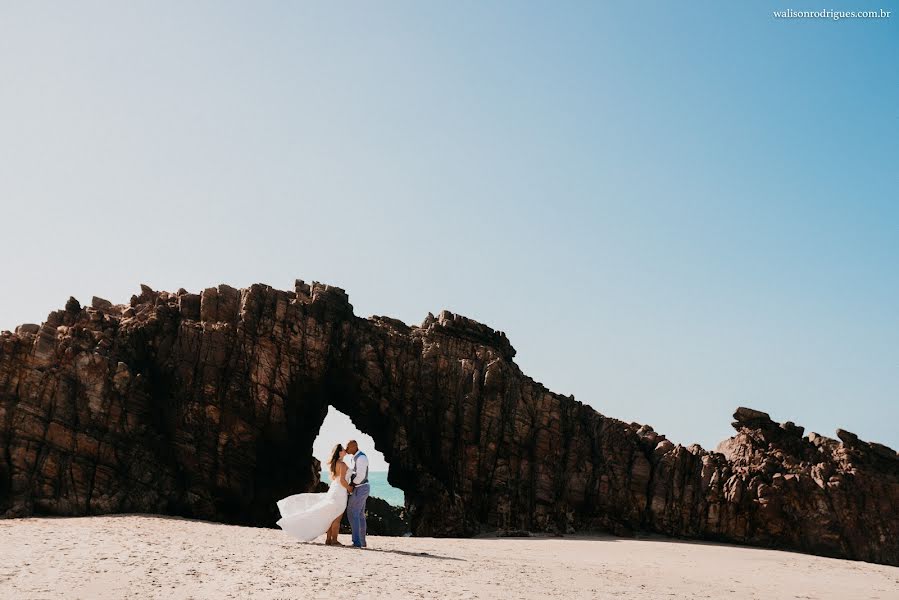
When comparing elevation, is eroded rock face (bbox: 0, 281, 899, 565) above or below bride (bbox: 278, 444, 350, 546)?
above

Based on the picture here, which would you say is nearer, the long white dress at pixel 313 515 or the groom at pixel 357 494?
the long white dress at pixel 313 515

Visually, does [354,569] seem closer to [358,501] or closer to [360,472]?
[360,472]

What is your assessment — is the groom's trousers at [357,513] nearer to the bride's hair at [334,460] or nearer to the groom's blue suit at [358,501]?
the groom's blue suit at [358,501]

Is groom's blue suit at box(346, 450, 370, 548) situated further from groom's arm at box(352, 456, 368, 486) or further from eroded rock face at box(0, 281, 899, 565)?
eroded rock face at box(0, 281, 899, 565)

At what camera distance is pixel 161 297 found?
33344 mm

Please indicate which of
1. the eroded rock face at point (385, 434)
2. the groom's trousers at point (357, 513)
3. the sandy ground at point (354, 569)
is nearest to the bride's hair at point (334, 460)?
the groom's trousers at point (357, 513)

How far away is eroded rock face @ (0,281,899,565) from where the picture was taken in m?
29.0

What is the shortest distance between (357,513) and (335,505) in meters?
0.78

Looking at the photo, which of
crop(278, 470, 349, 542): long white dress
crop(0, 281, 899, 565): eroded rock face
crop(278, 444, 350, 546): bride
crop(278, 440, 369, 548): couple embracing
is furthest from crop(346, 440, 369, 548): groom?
crop(0, 281, 899, 565): eroded rock face

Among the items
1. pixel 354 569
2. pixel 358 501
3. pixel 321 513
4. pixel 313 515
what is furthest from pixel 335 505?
pixel 354 569

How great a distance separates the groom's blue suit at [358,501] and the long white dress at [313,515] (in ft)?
1.35

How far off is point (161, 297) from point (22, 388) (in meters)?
7.14

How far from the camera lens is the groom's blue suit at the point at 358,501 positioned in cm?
1958

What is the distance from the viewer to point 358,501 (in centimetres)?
1986
